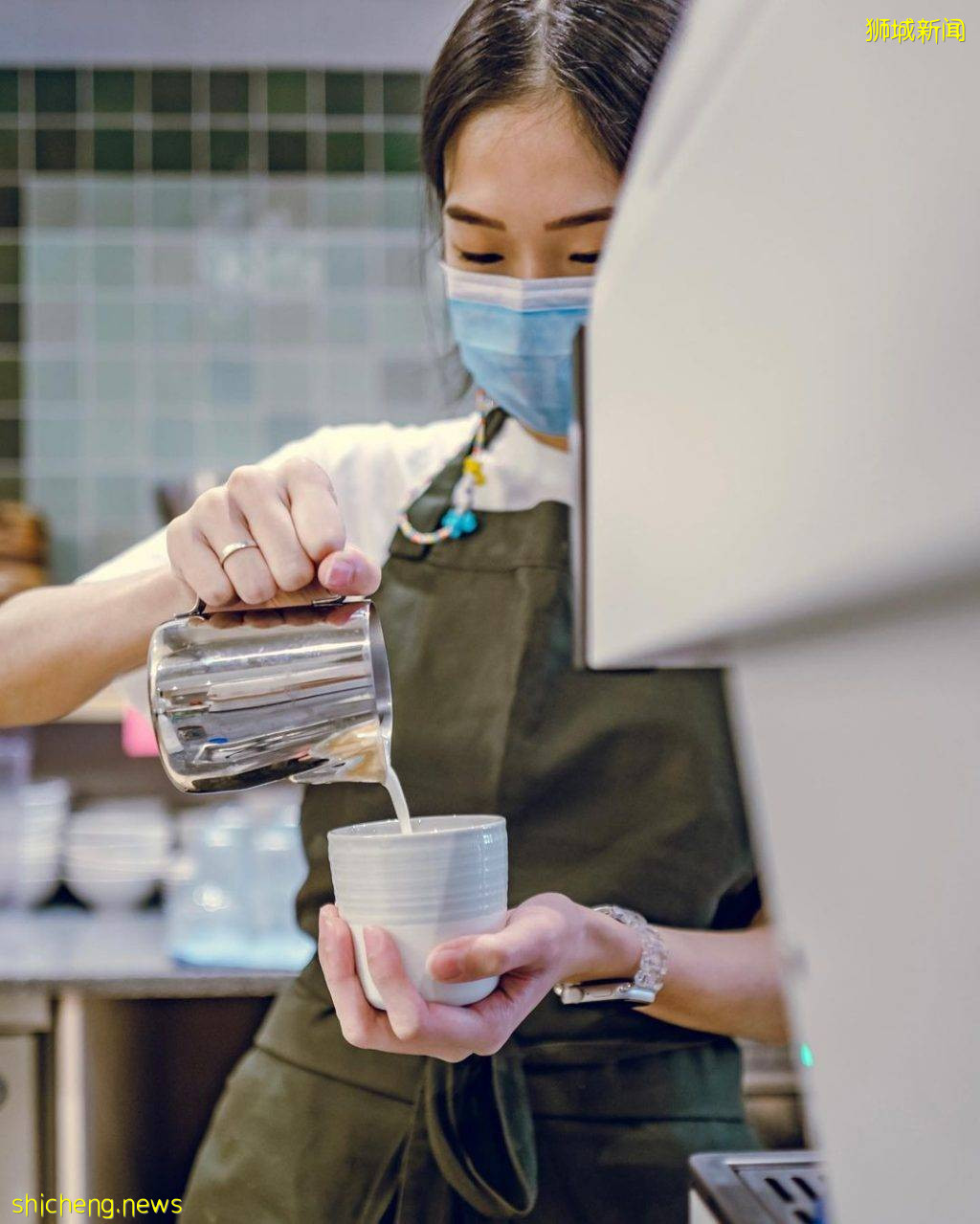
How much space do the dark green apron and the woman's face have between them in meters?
0.24

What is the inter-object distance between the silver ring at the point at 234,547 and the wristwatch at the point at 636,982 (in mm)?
366

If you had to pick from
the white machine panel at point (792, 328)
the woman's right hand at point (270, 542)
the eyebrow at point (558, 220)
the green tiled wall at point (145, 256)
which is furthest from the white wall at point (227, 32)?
the white machine panel at point (792, 328)

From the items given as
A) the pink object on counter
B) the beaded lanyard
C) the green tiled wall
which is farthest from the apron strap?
the green tiled wall

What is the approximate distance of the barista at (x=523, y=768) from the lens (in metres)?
0.93

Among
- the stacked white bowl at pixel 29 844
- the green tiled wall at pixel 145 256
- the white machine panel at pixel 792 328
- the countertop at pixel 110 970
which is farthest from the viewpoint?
the green tiled wall at pixel 145 256

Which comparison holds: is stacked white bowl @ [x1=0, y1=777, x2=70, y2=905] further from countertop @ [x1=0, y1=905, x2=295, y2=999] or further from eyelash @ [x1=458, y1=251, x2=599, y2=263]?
eyelash @ [x1=458, y1=251, x2=599, y2=263]

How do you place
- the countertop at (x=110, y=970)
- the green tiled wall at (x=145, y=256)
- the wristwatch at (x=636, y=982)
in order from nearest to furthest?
the wristwatch at (x=636, y=982) → the countertop at (x=110, y=970) → the green tiled wall at (x=145, y=256)

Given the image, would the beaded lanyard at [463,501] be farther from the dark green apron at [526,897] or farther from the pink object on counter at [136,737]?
the pink object on counter at [136,737]

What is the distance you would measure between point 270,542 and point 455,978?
0.28 meters

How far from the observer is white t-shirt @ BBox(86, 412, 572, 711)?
3.68ft

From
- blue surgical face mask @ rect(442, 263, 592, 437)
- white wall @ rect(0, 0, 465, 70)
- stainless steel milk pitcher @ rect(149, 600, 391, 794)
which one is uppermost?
white wall @ rect(0, 0, 465, 70)

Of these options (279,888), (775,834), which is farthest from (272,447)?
(775,834)

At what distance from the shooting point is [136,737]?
250 centimetres

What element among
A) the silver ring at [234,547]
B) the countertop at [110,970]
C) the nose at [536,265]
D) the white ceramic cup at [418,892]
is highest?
the nose at [536,265]
